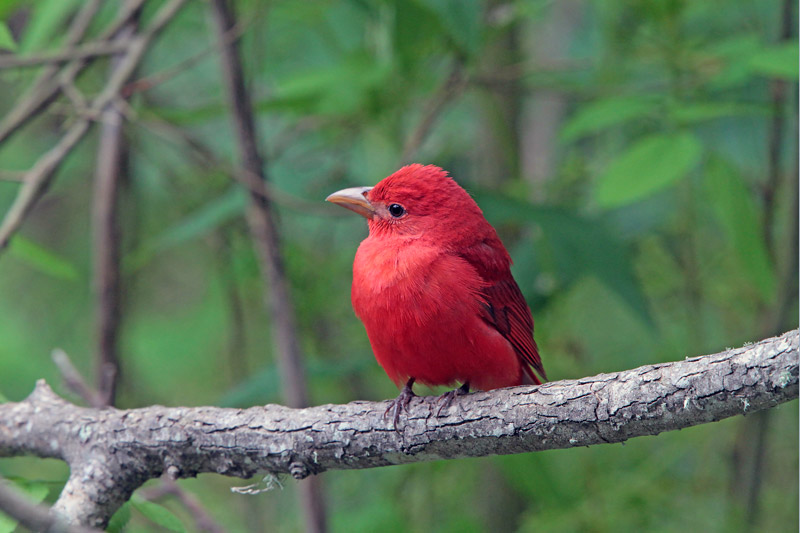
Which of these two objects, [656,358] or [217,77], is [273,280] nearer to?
[656,358]

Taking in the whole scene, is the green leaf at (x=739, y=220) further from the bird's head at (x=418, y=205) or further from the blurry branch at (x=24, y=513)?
the blurry branch at (x=24, y=513)

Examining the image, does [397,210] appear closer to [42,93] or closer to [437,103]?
[437,103]

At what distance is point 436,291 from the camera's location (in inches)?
114

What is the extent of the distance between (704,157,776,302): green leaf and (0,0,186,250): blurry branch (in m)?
2.58

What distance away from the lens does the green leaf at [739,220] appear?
327 centimetres

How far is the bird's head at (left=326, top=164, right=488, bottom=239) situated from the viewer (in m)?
3.22

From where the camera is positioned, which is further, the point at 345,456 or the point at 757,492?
the point at 757,492

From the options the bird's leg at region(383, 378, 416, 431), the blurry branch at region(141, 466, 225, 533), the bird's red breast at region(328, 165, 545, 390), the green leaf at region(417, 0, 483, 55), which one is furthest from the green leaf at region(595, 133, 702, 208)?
the blurry branch at region(141, 466, 225, 533)

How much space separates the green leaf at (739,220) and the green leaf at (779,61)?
18.7 inches

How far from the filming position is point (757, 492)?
14.0ft

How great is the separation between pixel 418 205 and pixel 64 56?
1843 mm

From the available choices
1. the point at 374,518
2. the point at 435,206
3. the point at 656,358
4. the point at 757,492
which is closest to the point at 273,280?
the point at 435,206

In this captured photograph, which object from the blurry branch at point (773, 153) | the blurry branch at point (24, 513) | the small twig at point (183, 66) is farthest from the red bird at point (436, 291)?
the blurry branch at point (773, 153)

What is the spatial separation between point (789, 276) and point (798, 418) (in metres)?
0.91
